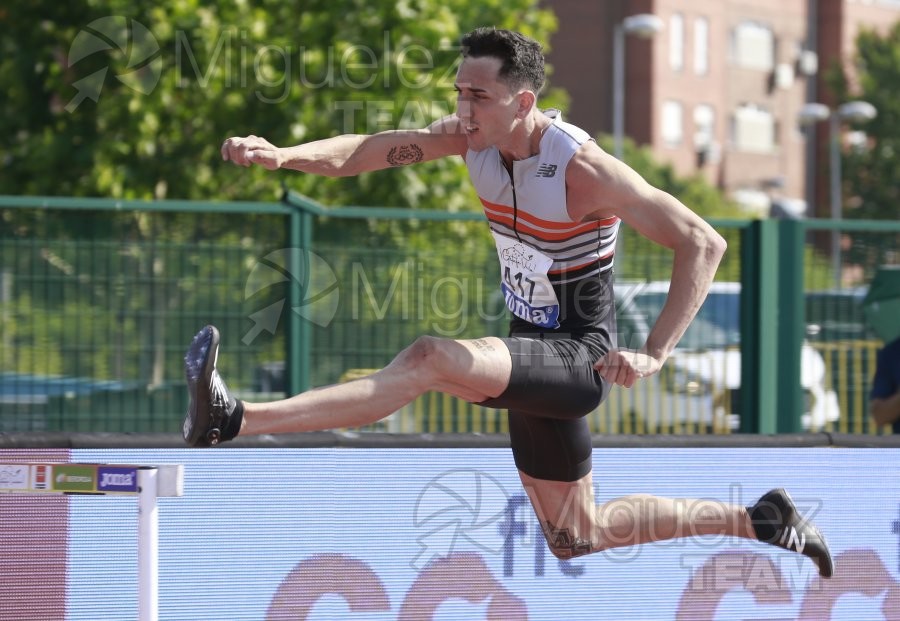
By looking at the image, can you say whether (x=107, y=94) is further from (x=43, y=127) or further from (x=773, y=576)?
(x=773, y=576)

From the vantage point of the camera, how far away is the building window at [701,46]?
49156 millimetres

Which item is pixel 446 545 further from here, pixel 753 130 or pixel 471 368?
pixel 753 130

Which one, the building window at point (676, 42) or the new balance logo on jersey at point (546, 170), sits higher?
the building window at point (676, 42)

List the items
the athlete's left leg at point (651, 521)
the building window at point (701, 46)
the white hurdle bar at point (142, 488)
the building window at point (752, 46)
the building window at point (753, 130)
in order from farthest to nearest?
the building window at point (753, 130)
the building window at point (752, 46)
the building window at point (701, 46)
the athlete's left leg at point (651, 521)
the white hurdle bar at point (142, 488)

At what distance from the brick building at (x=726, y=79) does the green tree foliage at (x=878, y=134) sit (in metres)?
2.04

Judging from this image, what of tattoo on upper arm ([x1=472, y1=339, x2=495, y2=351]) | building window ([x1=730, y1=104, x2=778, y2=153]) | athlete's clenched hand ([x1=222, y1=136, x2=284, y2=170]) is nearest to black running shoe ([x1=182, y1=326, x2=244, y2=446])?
athlete's clenched hand ([x1=222, y1=136, x2=284, y2=170])

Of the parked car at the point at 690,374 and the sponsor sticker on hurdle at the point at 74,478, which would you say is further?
the parked car at the point at 690,374

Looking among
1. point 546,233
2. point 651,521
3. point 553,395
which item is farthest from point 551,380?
point 651,521

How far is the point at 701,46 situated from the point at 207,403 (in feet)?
157

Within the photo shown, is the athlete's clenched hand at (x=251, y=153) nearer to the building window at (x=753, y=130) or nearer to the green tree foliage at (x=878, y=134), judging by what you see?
the green tree foliage at (x=878, y=134)

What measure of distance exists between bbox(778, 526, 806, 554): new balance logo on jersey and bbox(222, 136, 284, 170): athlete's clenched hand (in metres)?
2.43

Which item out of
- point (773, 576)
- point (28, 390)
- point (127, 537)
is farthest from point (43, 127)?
point (773, 576)

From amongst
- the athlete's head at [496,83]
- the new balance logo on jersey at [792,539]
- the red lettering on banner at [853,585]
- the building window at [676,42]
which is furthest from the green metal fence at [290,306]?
the building window at [676,42]

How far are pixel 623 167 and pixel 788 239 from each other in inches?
159
